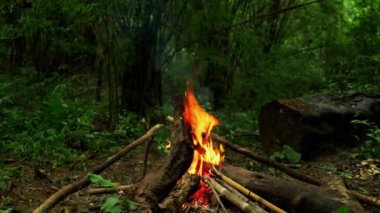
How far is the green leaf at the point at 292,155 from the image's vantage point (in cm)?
734

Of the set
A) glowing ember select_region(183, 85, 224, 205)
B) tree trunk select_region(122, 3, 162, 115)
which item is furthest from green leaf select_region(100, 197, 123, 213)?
tree trunk select_region(122, 3, 162, 115)

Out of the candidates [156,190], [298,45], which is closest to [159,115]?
[156,190]

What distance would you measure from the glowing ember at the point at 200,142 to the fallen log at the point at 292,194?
0.38 metres

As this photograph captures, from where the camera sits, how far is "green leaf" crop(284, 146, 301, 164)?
7344 mm

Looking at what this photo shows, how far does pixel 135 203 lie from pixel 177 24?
6.97 meters

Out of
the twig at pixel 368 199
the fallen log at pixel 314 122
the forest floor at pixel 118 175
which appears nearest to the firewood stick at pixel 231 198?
the forest floor at pixel 118 175

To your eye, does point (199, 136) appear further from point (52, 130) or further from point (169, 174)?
point (52, 130)

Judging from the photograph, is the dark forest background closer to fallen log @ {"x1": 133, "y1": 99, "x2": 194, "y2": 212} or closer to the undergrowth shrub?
the undergrowth shrub

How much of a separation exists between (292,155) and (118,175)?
3.01 meters

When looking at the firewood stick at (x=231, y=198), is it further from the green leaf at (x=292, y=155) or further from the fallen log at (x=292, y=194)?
the green leaf at (x=292, y=155)

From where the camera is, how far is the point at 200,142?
4.70m

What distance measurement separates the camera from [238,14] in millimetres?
14430

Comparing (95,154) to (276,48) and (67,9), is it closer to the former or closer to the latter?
(67,9)

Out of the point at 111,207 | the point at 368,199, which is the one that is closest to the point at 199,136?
the point at 111,207
